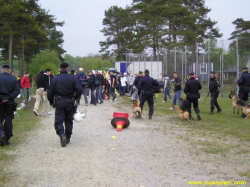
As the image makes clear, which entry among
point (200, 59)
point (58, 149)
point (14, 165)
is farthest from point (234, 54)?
point (14, 165)

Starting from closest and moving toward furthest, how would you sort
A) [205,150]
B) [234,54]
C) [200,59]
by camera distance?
[205,150], [234,54], [200,59]

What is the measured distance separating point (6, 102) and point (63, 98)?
53.3 inches

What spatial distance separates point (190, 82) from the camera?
1168 cm

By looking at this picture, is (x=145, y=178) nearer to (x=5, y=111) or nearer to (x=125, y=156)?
(x=125, y=156)

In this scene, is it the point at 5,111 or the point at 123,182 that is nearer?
the point at 123,182

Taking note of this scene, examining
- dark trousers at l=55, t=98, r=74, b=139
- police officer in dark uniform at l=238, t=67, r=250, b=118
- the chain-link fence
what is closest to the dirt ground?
dark trousers at l=55, t=98, r=74, b=139

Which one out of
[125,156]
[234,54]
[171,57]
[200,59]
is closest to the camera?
[125,156]


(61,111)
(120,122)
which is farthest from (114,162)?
(120,122)

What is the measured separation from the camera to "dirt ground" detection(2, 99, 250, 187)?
509 cm

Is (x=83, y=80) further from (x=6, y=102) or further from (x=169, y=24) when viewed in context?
(x=169, y=24)

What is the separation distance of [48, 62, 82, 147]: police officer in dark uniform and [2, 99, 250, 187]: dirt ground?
1.54ft

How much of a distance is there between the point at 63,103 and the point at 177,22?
107 feet

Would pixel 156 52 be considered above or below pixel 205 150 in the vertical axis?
above

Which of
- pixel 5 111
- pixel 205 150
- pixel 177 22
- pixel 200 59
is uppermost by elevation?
pixel 177 22
